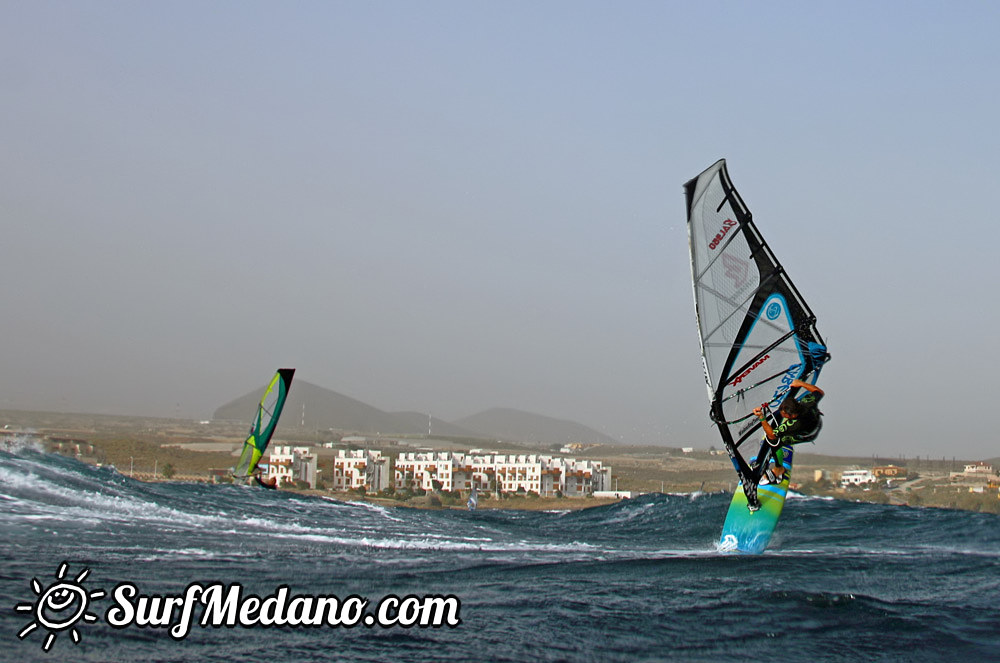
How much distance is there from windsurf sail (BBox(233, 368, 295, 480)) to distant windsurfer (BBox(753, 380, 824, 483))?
66.2 feet

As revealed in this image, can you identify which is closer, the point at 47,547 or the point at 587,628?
the point at 587,628

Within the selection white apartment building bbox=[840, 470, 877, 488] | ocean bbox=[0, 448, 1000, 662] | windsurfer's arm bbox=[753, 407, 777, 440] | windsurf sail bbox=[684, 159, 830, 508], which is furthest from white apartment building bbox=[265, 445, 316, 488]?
windsurfer's arm bbox=[753, 407, 777, 440]

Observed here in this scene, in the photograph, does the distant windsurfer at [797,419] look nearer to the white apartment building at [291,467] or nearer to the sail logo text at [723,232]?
the sail logo text at [723,232]

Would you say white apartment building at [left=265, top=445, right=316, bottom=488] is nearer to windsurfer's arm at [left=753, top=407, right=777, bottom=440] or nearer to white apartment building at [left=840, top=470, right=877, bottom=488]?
white apartment building at [left=840, top=470, right=877, bottom=488]

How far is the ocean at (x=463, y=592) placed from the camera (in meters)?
5.50

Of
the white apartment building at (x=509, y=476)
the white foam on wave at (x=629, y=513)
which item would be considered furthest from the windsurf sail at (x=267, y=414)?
the white apartment building at (x=509, y=476)

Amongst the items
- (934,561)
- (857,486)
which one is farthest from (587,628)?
(857,486)

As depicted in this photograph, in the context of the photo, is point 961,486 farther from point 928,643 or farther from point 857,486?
point 928,643

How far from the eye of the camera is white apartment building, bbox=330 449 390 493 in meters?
52.0

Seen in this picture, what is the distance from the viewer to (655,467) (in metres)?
79.8

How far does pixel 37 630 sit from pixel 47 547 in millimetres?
3901

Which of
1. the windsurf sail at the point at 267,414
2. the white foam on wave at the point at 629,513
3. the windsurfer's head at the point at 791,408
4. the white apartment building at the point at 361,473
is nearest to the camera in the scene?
the windsurfer's head at the point at 791,408

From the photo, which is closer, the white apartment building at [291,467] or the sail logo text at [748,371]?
the sail logo text at [748,371]

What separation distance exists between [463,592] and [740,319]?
564 cm
